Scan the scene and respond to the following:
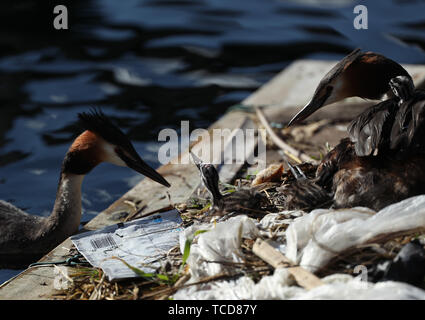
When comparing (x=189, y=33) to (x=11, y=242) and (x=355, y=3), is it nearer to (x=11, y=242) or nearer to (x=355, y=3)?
(x=355, y=3)

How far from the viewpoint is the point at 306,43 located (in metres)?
10.4

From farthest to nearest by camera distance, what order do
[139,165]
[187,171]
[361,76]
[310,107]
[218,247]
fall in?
[187,171] → [139,165] → [310,107] → [361,76] → [218,247]

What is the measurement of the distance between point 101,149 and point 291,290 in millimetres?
2223

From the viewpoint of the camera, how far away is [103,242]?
3699 millimetres

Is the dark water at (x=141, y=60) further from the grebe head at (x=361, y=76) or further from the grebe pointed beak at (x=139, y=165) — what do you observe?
the grebe head at (x=361, y=76)

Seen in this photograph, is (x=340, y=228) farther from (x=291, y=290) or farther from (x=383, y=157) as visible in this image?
(x=383, y=157)

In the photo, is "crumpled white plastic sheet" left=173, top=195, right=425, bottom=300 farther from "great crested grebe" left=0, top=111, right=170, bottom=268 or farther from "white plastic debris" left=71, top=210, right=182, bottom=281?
"great crested grebe" left=0, top=111, right=170, bottom=268

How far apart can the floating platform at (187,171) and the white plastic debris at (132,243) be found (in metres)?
0.20

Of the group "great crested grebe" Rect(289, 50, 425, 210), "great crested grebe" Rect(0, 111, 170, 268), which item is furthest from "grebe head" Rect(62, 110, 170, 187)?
"great crested grebe" Rect(289, 50, 425, 210)

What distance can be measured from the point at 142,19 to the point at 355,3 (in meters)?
4.07

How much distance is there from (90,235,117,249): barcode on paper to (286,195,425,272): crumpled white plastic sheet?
1139mm

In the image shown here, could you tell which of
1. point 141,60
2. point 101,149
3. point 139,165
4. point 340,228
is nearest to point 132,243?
point 139,165
